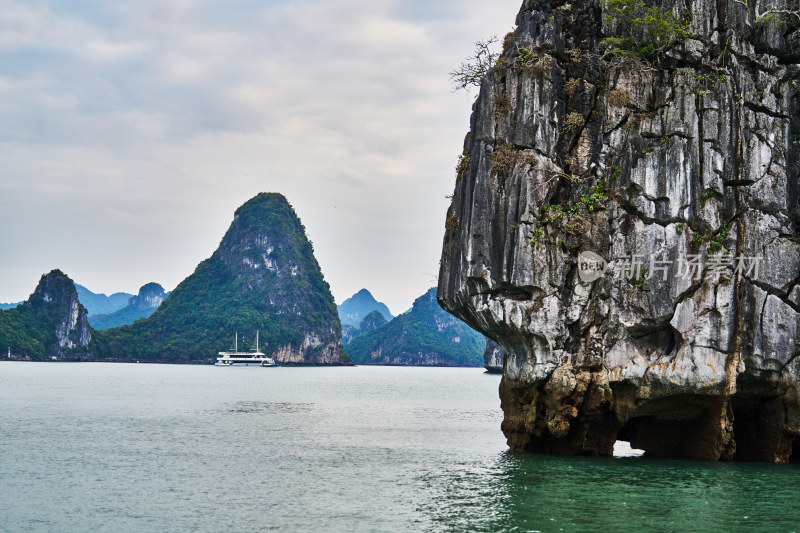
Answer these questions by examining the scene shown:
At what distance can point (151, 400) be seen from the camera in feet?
148

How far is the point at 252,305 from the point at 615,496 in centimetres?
12913

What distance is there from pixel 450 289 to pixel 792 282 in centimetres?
812

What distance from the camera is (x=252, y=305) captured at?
140875mm

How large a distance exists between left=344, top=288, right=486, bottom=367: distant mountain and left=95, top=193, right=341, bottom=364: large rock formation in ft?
105

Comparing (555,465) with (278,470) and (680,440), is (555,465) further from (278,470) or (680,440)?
(278,470)

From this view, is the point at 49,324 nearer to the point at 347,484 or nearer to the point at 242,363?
the point at 242,363

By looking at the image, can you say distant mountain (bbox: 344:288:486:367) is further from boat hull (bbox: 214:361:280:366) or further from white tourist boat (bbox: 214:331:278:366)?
boat hull (bbox: 214:361:280:366)

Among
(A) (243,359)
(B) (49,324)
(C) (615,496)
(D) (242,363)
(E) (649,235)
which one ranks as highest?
(E) (649,235)

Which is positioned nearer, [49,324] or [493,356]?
[493,356]

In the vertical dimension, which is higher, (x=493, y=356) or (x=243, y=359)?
(x=493, y=356)

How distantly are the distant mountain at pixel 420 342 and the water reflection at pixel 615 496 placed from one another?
156 m

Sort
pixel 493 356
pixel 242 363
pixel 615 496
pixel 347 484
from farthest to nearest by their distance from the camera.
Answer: pixel 242 363 → pixel 493 356 → pixel 347 484 → pixel 615 496

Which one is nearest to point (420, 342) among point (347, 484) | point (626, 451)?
point (626, 451)

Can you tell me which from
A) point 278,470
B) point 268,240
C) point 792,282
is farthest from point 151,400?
point 268,240
